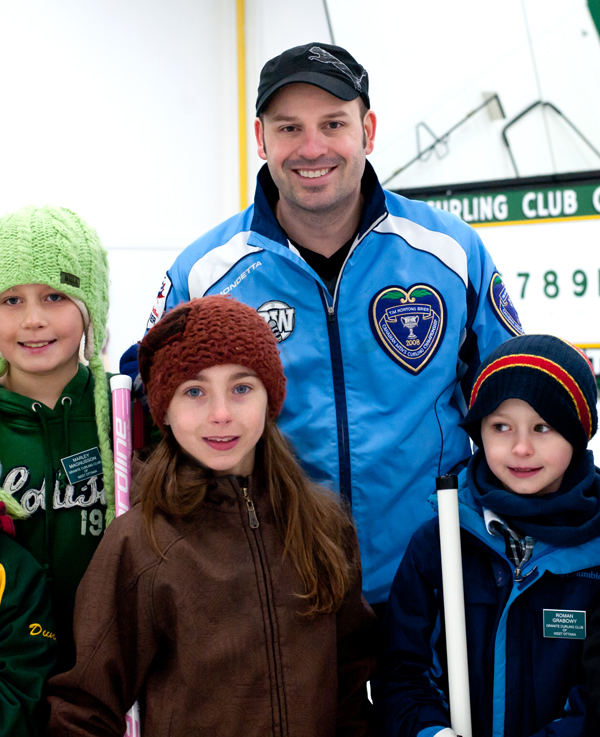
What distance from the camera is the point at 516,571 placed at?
1305 mm

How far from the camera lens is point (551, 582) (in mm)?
1308

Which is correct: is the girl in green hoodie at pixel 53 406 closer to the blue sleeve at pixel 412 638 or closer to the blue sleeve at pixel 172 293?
the blue sleeve at pixel 172 293

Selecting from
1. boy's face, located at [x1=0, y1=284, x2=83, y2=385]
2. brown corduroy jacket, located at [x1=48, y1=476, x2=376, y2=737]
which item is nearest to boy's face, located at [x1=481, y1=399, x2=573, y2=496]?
brown corduroy jacket, located at [x1=48, y1=476, x2=376, y2=737]

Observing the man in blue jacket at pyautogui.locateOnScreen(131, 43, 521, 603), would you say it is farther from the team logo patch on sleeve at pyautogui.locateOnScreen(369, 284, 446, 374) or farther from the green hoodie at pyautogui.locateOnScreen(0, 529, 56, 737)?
the green hoodie at pyautogui.locateOnScreen(0, 529, 56, 737)

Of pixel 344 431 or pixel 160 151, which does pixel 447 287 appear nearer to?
pixel 344 431

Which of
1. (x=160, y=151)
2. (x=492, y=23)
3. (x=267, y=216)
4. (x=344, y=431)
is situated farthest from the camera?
(x=160, y=151)

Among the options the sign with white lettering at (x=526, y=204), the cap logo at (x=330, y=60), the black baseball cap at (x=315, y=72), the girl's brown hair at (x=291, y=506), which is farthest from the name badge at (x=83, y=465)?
the sign with white lettering at (x=526, y=204)

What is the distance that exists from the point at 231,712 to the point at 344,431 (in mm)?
636

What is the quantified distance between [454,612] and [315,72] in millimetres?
1152

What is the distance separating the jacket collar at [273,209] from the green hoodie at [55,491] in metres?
0.58

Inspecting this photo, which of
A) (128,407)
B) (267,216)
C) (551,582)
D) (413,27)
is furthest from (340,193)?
(413,27)

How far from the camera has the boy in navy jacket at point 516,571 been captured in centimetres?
128

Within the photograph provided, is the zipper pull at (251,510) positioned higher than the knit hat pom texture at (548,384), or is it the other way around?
the knit hat pom texture at (548,384)

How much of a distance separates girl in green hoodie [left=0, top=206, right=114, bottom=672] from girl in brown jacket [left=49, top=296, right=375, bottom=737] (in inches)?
7.3
